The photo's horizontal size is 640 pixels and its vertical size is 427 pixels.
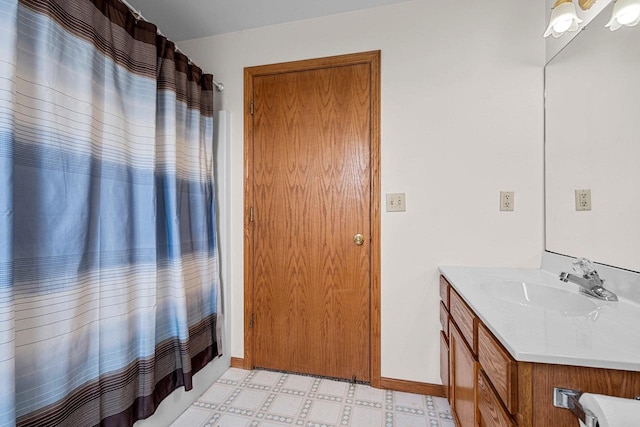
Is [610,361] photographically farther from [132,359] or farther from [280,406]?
[132,359]

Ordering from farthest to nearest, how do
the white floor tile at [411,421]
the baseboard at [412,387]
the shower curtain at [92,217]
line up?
1. the baseboard at [412,387]
2. the white floor tile at [411,421]
3. the shower curtain at [92,217]

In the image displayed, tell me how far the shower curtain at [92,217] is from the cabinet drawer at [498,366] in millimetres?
1320

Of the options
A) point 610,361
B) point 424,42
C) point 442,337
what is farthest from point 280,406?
point 424,42

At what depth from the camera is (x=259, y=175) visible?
1.99 m

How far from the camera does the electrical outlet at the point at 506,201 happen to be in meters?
1.62

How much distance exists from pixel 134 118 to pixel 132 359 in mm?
1063

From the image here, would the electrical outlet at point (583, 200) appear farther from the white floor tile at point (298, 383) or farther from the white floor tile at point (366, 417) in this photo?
the white floor tile at point (298, 383)

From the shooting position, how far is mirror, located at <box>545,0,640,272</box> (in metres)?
1.08

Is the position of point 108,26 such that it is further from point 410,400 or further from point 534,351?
point 410,400

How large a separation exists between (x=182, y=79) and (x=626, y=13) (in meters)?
1.98

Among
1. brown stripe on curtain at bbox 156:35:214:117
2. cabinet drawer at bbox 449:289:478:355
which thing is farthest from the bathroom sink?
brown stripe on curtain at bbox 156:35:214:117

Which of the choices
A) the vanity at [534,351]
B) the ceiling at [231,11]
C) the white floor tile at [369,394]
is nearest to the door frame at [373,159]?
the white floor tile at [369,394]

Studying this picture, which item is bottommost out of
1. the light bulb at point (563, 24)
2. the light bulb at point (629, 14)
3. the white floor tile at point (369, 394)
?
the white floor tile at point (369, 394)

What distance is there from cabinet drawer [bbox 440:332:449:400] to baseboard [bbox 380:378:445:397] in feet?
0.30
